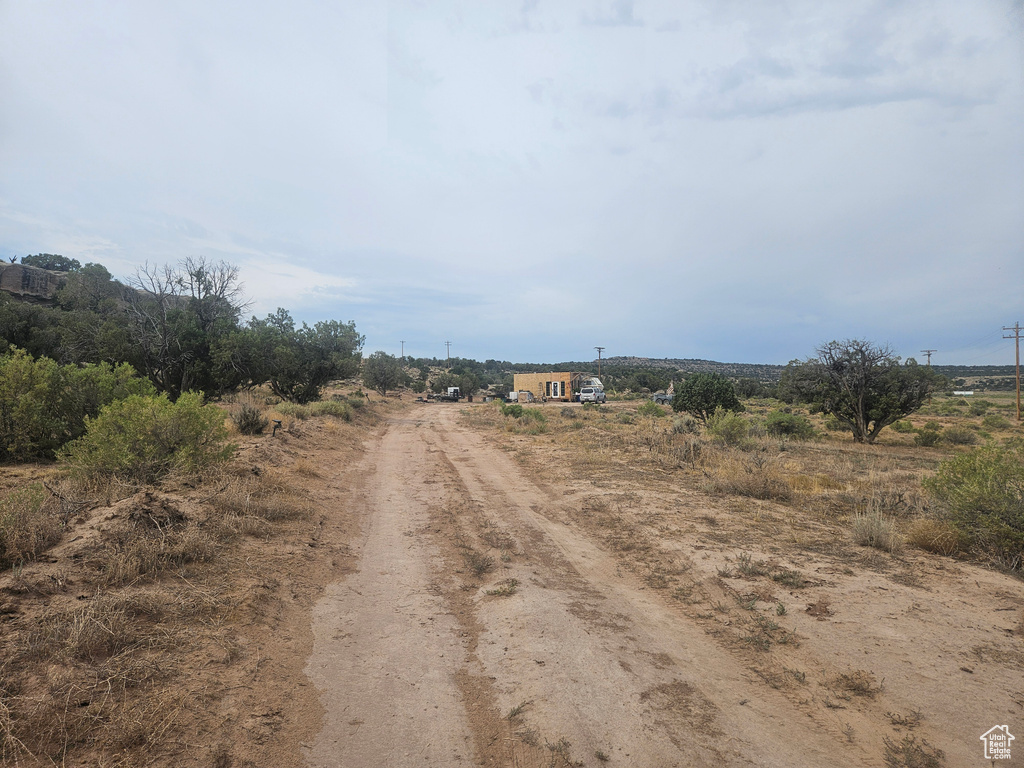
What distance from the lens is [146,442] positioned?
26.5ft

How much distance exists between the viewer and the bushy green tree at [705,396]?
27781mm

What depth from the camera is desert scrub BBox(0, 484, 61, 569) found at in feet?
14.9

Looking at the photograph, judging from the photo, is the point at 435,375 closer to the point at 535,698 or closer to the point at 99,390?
the point at 99,390

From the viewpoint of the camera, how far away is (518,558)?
7031mm

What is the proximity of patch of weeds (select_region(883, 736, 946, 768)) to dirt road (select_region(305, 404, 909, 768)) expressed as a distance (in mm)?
140

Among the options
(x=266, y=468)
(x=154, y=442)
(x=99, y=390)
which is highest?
(x=99, y=390)

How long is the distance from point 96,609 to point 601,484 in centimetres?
950

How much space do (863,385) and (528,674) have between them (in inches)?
1028

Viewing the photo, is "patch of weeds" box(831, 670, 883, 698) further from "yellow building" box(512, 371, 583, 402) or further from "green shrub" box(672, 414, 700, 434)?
"yellow building" box(512, 371, 583, 402)

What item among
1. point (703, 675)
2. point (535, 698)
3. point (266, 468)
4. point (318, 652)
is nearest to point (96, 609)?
point (318, 652)

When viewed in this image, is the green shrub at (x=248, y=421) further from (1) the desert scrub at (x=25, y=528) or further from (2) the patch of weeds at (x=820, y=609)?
(2) the patch of weeds at (x=820, y=609)

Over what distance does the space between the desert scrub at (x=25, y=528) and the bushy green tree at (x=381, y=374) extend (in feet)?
177

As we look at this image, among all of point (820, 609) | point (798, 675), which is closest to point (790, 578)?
point (820, 609)

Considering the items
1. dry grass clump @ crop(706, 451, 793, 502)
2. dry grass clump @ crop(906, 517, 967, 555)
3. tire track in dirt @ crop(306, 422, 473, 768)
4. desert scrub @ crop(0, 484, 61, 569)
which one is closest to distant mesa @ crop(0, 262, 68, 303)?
desert scrub @ crop(0, 484, 61, 569)
